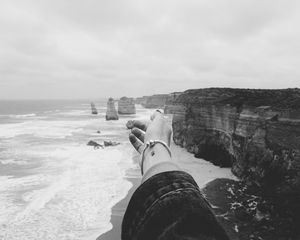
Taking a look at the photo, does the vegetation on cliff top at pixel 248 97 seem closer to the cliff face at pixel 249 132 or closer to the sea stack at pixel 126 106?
the cliff face at pixel 249 132

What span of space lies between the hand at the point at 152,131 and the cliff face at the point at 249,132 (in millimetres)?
10453

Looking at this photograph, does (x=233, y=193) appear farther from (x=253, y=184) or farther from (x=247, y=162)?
(x=247, y=162)

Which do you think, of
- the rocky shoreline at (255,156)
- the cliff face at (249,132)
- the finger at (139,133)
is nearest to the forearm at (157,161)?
the finger at (139,133)

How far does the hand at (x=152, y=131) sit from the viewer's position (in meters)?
1.60

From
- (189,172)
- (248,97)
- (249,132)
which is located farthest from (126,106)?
(249,132)

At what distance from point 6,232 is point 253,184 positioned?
1149 centimetres

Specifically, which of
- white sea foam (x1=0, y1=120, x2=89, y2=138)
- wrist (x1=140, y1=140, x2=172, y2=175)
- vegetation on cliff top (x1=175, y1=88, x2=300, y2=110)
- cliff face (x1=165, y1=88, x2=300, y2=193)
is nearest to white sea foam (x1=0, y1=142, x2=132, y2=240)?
cliff face (x1=165, y1=88, x2=300, y2=193)

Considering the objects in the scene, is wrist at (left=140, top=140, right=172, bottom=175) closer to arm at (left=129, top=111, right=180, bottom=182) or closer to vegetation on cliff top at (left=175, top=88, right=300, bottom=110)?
arm at (left=129, top=111, right=180, bottom=182)

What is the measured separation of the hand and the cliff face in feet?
34.3

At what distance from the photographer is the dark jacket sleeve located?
925mm

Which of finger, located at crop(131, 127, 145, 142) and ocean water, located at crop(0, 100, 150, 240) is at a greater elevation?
finger, located at crop(131, 127, 145, 142)

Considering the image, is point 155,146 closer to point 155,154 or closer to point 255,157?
point 155,154

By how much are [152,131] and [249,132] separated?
49.5ft

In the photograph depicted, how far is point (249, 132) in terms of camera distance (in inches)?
614
